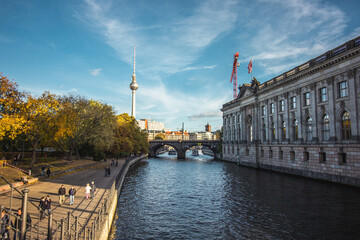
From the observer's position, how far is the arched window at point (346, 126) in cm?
3503

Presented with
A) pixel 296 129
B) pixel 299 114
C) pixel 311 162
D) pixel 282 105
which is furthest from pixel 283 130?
pixel 311 162

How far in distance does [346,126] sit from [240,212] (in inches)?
928

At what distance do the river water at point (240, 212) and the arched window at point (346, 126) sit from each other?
729 centimetres

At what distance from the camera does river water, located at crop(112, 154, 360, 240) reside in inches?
697

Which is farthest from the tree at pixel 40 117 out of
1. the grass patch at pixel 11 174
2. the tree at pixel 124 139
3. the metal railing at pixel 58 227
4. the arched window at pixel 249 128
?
the arched window at pixel 249 128

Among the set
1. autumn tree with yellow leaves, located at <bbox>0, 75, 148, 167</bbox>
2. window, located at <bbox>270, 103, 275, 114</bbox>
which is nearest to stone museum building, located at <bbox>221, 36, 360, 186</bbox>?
window, located at <bbox>270, 103, 275, 114</bbox>

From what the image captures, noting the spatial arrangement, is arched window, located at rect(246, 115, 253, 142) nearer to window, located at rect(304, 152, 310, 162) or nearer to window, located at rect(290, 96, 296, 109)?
window, located at rect(290, 96, 296, 109)

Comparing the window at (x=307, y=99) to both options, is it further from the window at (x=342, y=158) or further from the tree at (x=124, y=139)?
the tree at (x=124, y=139)

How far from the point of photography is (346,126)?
35531mm

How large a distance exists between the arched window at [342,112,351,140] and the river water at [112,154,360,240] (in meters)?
7.29

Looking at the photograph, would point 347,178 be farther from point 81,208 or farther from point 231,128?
point 231,128

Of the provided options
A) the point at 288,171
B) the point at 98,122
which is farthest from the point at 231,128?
the point at 98,122

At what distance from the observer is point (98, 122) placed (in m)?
50.8

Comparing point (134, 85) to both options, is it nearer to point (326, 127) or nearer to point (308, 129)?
point (308, 129)
